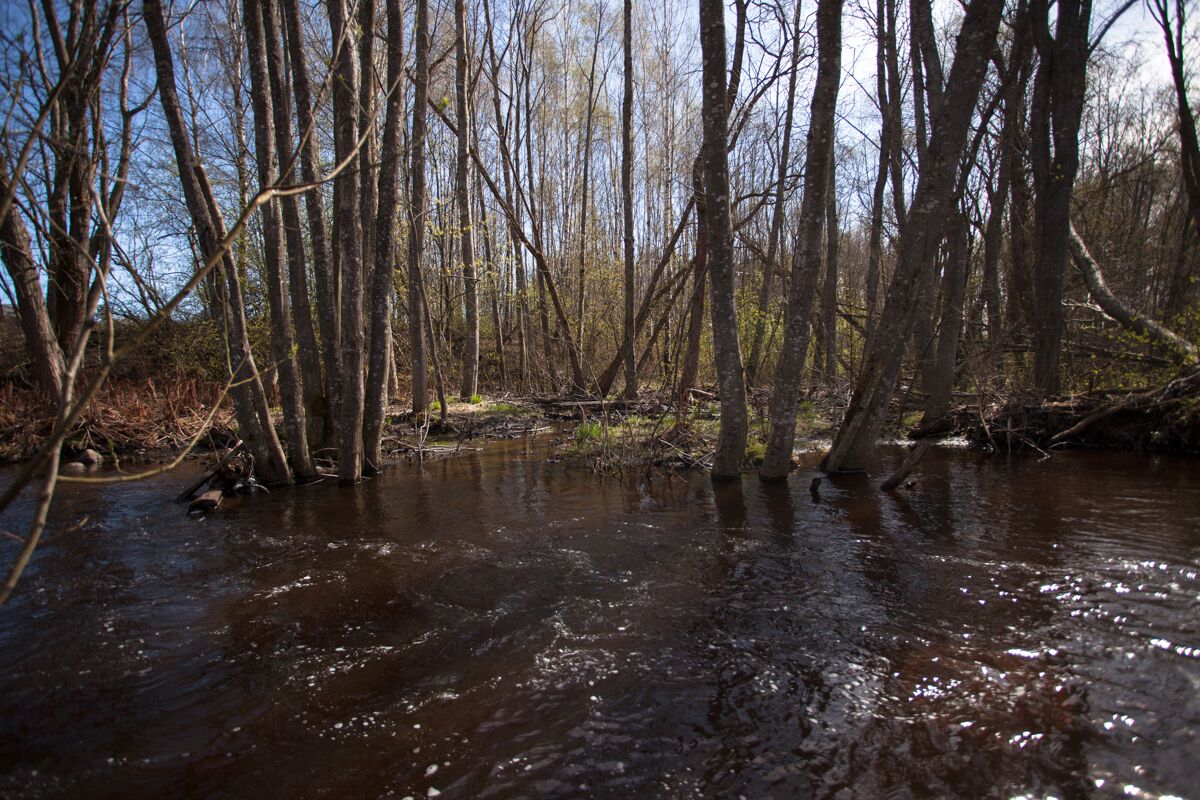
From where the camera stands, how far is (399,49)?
7543 millimetres

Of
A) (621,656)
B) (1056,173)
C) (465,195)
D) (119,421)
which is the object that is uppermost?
(465,195)

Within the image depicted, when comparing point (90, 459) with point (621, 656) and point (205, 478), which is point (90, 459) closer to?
point (205, 478)

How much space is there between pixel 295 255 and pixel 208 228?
4.13 ft

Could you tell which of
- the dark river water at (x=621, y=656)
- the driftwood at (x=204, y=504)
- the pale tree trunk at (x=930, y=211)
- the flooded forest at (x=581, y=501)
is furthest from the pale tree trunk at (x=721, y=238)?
the driftwood at (x=204, y=504)

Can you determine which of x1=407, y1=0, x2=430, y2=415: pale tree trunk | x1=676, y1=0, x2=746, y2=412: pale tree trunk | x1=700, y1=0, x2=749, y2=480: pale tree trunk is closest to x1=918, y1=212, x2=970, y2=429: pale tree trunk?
x1=676, y1=0, x2=746, y2=412: pale tree trunk

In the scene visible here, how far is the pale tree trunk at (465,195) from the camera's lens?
43.7 feet

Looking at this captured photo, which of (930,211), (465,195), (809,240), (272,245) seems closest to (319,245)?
(272,245)

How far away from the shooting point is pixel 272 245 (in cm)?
766

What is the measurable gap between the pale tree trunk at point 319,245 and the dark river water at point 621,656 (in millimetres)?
2492

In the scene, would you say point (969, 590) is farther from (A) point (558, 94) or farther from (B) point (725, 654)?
(A) point (558, 94)

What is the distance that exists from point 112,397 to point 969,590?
1430 centimetres

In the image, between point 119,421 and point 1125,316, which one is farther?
point 119,421

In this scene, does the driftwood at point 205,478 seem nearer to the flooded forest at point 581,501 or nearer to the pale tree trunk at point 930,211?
the flooded forest at point 581,501

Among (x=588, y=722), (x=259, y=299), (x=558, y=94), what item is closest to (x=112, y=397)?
(x=259, y=299)
